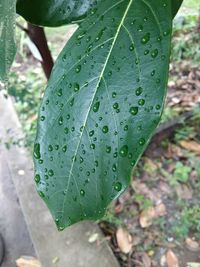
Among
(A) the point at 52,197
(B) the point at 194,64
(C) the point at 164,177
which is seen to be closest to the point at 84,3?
(A) the point at 52,197

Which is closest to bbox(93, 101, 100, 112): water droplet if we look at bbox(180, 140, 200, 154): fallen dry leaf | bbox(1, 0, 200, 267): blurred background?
bbox(1, 0, 200, 267): blurred background

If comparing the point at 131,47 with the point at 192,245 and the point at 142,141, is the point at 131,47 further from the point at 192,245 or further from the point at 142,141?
the point at 192,245

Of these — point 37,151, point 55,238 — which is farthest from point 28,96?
point 37,151

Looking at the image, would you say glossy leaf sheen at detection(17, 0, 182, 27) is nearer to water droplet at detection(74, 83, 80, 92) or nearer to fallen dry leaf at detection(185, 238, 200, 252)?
water droplet at detection(74, 83, 80, 92)

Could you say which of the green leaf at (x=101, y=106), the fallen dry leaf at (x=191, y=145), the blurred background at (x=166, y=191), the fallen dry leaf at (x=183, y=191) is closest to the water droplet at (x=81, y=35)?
the green leaf at (x=101, y=106)

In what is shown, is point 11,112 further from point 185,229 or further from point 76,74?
point 76,74

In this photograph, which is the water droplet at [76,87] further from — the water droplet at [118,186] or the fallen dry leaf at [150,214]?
Result: the fallen dry leaf at [150,214]
